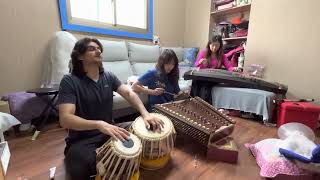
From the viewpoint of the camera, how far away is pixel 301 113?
2.02 m

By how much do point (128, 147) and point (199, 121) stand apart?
706mm

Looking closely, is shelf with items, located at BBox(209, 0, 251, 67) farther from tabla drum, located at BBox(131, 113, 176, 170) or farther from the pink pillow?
tabla drum, located at BBox(131, 113, 176, 170)

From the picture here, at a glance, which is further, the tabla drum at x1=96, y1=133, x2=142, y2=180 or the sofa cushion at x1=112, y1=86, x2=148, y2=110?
the sofa cushion at x1=112, y1=86, x2=148, y2=110

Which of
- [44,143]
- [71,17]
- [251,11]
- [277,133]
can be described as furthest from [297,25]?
[44,143]

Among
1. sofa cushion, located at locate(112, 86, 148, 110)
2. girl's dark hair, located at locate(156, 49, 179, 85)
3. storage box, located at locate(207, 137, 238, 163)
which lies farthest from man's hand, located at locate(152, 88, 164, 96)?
storage box, located at locate(207, 137, 238, 163)

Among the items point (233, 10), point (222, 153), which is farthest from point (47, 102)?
point (233, 10)

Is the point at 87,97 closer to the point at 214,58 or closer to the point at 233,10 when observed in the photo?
the point at 214,58

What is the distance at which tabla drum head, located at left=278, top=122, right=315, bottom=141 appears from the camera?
1781mm

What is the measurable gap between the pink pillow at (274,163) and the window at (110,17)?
2.50 metres

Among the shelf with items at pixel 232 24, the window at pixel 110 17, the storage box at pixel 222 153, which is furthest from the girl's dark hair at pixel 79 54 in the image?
the shelf with items at pixel 232 24

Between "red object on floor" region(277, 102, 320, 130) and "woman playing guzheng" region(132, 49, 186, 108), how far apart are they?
1221 mm

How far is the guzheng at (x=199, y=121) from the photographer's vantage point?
1433 mm

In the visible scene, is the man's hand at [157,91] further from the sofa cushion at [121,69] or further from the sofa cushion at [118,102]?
the sofa cushion at [121,69]

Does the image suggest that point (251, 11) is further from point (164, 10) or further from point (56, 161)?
point (56, 161)
